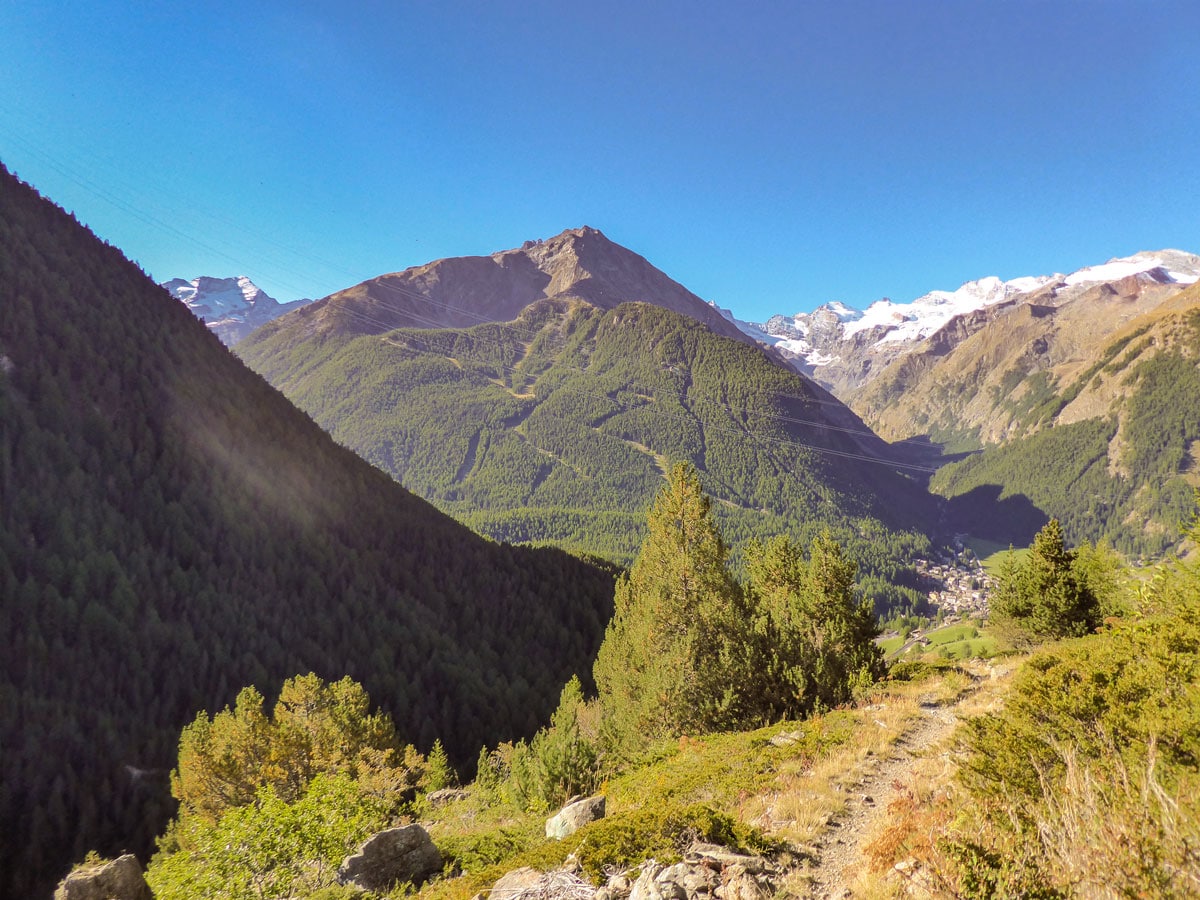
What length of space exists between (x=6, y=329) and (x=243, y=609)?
87.8 meters

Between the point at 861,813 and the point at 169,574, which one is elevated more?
the point at 861,813

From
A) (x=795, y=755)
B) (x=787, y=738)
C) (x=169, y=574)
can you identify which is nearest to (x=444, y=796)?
(x=787, y=738)

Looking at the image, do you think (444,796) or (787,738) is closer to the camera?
(787,738)

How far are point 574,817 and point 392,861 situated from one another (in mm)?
6320

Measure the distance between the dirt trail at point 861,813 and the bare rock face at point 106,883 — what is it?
102ft

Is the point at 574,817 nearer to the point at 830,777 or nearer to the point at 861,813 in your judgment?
the point at 830,777

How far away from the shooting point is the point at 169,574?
114 m

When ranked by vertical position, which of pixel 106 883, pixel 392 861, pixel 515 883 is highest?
pixel 515 883

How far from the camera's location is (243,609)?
11425 centimetres

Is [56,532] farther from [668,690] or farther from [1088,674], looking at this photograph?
[1088,674]

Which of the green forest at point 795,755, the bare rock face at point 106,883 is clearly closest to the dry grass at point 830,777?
the green forest at point 795,755

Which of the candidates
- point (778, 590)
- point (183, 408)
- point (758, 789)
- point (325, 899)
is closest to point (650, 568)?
point (778, 590)

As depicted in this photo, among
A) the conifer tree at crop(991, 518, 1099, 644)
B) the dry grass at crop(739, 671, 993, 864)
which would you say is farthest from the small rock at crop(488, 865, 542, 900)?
the conifer tree at crop(991, 518, 1099, 644)

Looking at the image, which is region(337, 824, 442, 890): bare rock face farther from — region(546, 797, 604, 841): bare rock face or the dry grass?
the dry grass
